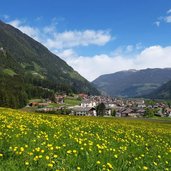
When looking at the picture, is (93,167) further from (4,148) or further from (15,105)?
(15,105)

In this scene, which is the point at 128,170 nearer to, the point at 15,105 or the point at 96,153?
the point at 96,153

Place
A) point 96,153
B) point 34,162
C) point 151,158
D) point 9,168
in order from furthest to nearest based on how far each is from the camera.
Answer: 1. point 151,158
2. point 96,153
3. point 34,162
4. point 9,168

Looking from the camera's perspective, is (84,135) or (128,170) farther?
(84,135)

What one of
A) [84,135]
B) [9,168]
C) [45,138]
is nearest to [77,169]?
[9,168]

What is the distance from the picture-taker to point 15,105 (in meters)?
187

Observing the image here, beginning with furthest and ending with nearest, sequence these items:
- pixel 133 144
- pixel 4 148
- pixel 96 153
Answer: pixel 133 144 < pixel 96 153 < pixel 4 148

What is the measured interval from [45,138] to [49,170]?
4.49 m

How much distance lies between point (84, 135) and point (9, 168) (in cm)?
804

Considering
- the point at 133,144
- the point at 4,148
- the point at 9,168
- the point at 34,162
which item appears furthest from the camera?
the point at 133,144

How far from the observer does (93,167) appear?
1025 cm

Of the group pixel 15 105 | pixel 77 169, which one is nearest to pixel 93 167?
pixel 77 169

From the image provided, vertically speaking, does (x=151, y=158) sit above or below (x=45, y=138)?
below

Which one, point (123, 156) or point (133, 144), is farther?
point (133, 144)

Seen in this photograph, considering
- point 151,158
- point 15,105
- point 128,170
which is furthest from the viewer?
point 15,105
